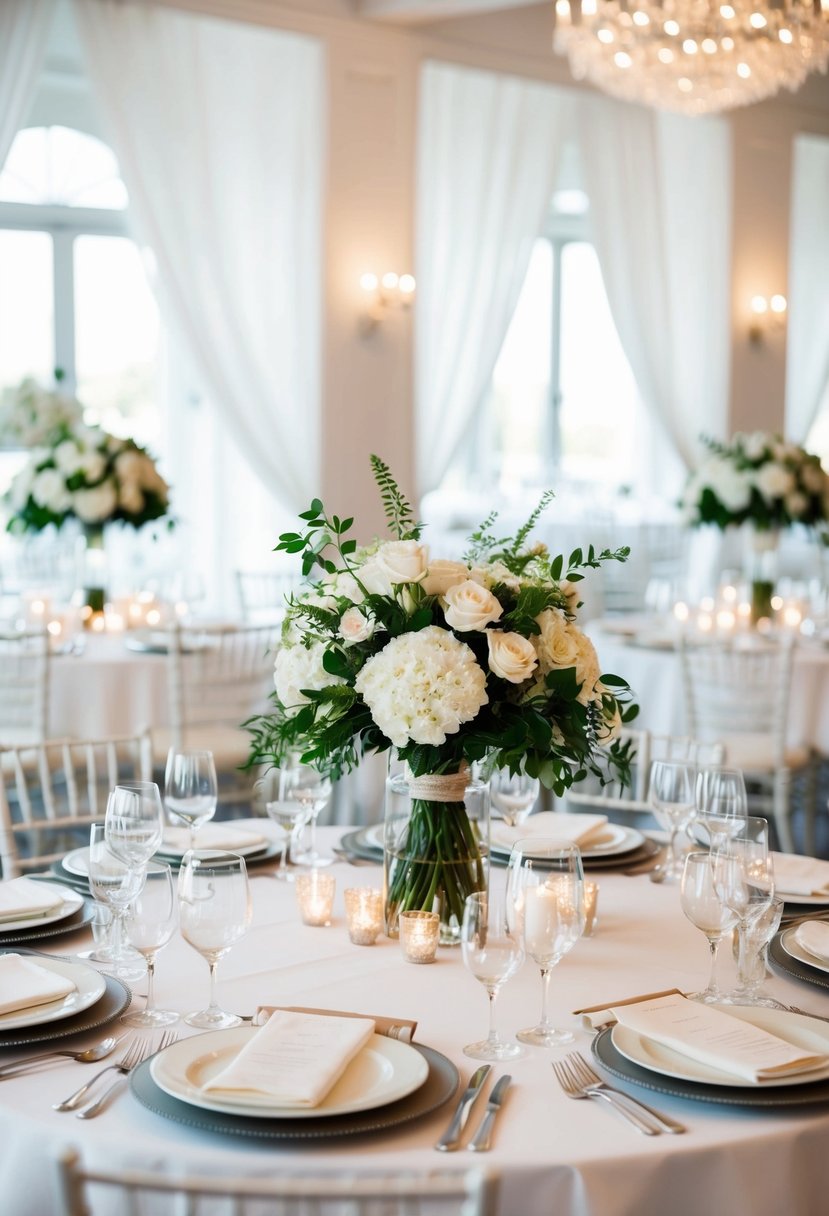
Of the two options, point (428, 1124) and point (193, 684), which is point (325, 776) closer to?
point (428, 1124)

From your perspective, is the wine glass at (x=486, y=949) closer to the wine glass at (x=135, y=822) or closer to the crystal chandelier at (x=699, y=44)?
the wine glass at (x=135, y=822)

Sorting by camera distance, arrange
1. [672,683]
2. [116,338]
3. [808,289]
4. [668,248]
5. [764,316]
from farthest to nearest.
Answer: [808,289]
[116,338]
[764,316]
[668,248]
[672,683]

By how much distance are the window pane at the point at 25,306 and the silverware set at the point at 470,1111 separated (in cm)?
881

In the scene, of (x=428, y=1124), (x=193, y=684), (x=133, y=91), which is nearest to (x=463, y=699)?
(x=428, y=1124)

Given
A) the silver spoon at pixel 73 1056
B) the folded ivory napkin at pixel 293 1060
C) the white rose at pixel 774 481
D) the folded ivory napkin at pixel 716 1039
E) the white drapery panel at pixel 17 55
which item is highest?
the white drapery panel at pixel 17 55

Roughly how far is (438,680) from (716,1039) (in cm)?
59

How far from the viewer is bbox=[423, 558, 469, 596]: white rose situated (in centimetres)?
210

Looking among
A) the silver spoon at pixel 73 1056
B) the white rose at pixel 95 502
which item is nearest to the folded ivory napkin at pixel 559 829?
the silver spoon at pixel 73 1056

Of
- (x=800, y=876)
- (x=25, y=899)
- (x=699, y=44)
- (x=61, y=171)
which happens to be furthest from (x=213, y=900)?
(x=61, y=171)

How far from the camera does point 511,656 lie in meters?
2.00

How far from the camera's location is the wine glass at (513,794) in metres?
2.61

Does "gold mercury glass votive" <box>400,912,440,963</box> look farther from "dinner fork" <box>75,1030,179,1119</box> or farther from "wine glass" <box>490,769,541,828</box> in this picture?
"wine glass" <box>490,769,541,828</box>

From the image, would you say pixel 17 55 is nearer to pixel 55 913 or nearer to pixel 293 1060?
pixel 55 913

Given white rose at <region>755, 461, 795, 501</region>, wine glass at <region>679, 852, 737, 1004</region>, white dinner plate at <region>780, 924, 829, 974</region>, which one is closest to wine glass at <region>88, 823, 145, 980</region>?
wine glass at <region>679, 852, 737, 1004</region>
